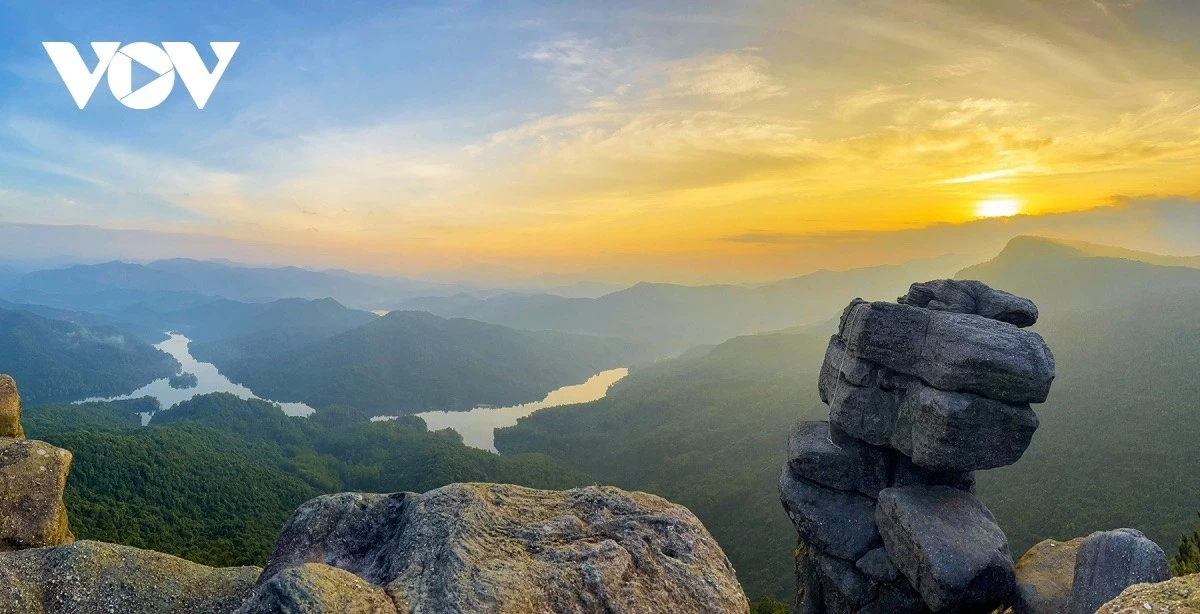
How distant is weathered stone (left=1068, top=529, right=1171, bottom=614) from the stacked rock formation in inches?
109

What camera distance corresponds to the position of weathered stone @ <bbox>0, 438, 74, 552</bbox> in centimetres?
1370

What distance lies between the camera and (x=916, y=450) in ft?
79.4

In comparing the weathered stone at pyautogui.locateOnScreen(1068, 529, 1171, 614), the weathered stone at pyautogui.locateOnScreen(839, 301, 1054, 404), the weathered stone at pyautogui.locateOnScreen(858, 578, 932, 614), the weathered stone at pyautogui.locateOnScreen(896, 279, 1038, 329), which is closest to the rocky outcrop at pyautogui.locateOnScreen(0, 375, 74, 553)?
the weathered stone at pyautogui.locateOnScreen(839, 301, 1054, 404)

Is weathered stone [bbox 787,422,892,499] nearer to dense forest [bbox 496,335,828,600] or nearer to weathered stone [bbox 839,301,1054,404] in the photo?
weathered stone [bbox 839,301,1054,404]

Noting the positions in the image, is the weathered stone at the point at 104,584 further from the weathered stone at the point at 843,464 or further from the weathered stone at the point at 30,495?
the weathered stone at the point at 843,464

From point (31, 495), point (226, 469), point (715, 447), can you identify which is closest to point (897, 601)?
point (31, 495)

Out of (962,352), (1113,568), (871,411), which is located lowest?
(1113,568)

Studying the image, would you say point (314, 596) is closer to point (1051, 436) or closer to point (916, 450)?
point (916, 450)

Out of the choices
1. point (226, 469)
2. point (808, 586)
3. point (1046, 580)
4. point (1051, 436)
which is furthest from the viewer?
point (226, 469)

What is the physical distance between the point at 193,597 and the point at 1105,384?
13930 centimetres

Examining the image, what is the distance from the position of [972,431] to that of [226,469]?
135741 millimetres

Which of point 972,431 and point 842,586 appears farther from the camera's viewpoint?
point 842,586

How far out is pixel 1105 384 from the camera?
100438mm

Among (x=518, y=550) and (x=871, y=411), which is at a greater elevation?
(x=518, y=550)
